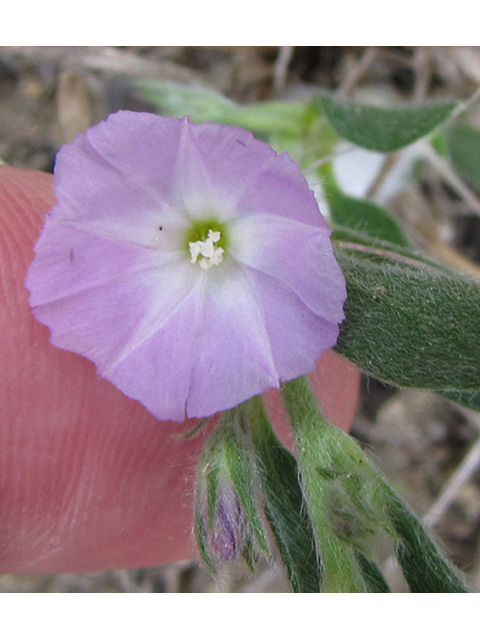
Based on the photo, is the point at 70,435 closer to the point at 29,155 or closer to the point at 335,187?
the point at 335,187

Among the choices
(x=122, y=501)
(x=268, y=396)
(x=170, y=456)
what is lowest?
(x=122, y=501)

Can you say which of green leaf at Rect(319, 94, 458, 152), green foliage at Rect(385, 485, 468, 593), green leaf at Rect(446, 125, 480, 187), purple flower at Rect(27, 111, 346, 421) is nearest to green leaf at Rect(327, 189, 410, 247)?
green leaf at Rect(319, 94, 458, 152)

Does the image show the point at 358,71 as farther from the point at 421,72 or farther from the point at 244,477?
the point at 244,477

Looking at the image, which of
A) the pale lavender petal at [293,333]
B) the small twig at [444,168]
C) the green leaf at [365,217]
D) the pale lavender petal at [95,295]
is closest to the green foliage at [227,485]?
the pale lavender petal at [293,333]

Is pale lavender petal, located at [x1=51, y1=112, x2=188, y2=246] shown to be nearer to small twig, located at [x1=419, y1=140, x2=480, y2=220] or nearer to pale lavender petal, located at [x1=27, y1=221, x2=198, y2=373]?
pale lavender petal, located at [x1=27, y1=221, x2=198, y2=373]

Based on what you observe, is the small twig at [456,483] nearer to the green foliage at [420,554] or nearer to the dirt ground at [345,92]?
the dirt ground at [345,92]
